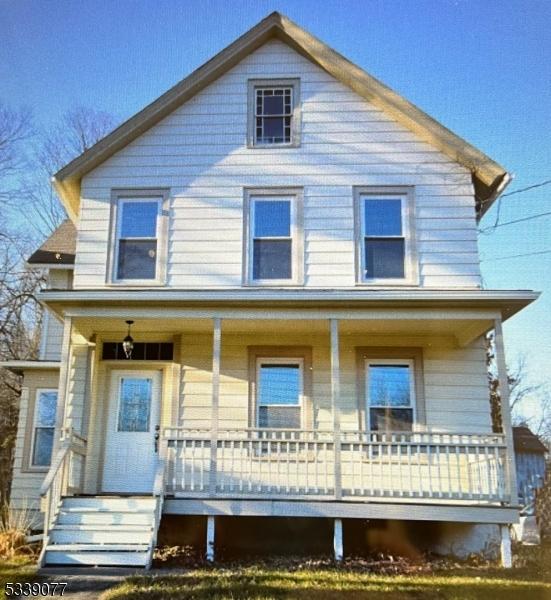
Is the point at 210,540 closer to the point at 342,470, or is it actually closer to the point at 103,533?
the point at 103,533

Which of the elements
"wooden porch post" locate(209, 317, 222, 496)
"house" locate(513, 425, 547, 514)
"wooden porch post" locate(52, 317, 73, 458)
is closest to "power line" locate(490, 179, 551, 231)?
"house" locate(513, 425, 547, 514)

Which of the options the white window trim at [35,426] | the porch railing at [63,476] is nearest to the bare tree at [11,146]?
the white window trim at [35,426]

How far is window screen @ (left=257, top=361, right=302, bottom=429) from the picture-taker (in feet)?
31.7

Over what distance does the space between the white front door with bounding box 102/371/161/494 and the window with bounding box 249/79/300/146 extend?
13.0ft

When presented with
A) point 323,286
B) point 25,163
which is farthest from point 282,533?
point 25,163

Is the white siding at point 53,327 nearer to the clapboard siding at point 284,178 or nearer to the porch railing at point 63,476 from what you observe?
the clapboard siding at point 284,178

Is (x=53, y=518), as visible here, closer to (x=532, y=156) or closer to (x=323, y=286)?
(x=323, y=286)

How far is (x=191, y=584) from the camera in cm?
659

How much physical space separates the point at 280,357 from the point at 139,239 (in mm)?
2738

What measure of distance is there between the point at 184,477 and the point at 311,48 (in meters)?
6.48

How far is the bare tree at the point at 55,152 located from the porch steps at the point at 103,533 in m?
9.93

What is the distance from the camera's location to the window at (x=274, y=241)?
980 centimetres

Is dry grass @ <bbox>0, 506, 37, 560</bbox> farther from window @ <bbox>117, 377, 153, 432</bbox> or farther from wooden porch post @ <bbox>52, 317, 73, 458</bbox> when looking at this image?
window @ <bbox>117, 377, 153, 432</bbox>

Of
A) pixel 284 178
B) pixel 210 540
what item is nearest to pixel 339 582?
pixel 210 540
